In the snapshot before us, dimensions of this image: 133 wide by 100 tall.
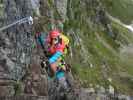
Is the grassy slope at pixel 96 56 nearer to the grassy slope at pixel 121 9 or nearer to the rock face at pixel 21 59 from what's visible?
the rock face at pixel 21 59

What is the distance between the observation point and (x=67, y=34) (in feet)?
280

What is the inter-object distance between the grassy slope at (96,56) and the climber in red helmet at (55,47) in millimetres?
8737

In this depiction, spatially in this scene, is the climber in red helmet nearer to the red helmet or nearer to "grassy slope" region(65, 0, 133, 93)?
the red helmet

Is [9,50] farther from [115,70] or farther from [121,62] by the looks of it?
[121,62]

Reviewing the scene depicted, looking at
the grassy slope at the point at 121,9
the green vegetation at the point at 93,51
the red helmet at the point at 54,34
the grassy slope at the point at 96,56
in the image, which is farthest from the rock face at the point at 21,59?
the grassy slope at the point at 121,9

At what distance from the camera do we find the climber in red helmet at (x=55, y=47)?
7188 centimetres

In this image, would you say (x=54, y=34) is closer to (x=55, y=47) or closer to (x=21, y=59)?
(x=55, y=47)

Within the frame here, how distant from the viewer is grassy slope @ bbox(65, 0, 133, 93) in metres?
88.3

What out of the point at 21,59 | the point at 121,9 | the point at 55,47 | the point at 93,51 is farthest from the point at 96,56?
the point at 121,9

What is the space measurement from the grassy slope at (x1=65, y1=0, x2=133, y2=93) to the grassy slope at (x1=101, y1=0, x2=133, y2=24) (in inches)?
792

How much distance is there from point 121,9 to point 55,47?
274ft

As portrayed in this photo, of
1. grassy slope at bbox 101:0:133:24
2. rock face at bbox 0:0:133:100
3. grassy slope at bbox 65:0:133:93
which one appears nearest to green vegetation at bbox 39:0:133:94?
grassy slope at bbox 65:0:133:93

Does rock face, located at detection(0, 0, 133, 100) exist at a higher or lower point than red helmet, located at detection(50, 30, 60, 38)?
lower

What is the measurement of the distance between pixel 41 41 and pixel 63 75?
217 inches
